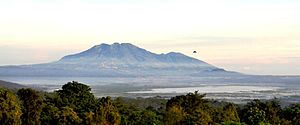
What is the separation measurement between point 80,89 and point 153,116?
27.7 feet

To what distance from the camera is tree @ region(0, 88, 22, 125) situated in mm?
32469

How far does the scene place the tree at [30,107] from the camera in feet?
116

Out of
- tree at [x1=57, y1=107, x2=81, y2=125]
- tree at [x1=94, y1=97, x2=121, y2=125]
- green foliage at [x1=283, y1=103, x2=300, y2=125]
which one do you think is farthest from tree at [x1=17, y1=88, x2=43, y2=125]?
green foliage at [x1=283, y1=103, x2=300, y2=125]

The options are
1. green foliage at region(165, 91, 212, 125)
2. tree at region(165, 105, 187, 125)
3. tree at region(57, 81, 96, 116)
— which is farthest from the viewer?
tree at region(57, 81, 96, 116)

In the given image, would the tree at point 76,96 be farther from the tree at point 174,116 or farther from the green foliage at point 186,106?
the tree at point 174,116

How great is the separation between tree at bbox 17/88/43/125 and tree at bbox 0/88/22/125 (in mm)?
2288

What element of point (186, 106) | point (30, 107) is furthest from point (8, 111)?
point (186, 106)

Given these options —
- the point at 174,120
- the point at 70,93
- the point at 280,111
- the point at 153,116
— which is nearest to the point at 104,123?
the point at 174,120

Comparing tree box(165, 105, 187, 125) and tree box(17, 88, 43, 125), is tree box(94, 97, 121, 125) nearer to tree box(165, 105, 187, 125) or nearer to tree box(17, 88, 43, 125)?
tree box(165, 105, 187, 125)

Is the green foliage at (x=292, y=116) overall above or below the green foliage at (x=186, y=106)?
below

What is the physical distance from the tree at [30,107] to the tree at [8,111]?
229 cm

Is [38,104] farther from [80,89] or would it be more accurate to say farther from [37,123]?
[80,89]

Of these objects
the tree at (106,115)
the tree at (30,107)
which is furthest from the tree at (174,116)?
the tree at (30,107)

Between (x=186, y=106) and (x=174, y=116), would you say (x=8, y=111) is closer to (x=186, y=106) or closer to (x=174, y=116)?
(x=174, y=116)
